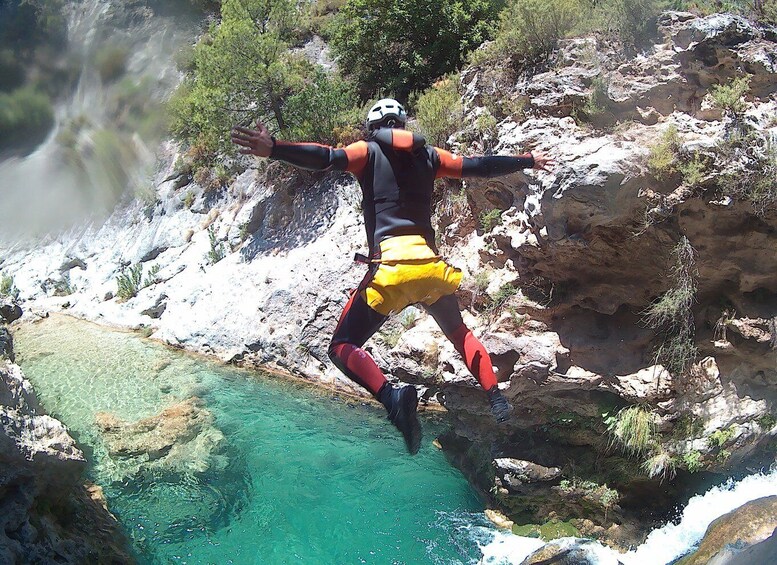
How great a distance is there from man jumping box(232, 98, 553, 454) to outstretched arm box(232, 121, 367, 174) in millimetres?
10

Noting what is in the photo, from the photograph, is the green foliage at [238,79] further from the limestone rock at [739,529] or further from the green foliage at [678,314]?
Result: the limestone rock at [739,529]

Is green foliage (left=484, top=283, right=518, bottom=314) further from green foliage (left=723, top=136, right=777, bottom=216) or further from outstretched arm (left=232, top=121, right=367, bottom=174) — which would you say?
outstretched arm (left=232, top=121, right=367, bottom=174)

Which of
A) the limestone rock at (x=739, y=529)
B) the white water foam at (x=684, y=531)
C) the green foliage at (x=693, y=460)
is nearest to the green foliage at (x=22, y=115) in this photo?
the white water foam at (x=684, y=531)

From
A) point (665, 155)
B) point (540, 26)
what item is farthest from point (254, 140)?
point (540, 26)

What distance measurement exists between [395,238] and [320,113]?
27.2ft

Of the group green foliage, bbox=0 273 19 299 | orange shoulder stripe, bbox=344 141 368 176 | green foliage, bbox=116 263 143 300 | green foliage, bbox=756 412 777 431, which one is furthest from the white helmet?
green foliage, bbox=0 273 19 299

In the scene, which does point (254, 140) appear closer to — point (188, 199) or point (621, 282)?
point (621, 282)

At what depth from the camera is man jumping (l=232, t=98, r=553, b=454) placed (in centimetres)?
384

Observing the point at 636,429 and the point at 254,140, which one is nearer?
the point at 254,140

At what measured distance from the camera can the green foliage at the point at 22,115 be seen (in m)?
9.32

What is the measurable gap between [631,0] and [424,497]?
5807 millimetres

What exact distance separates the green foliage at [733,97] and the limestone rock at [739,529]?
3456mm

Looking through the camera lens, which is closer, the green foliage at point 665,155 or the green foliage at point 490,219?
the green foliage at point 665,155

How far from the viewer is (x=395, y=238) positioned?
3939mm
